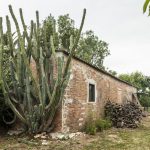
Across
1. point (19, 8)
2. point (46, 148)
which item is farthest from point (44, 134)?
point (19, 8)

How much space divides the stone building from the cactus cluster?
1.98 ft

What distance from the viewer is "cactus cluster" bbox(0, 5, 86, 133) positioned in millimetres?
8719

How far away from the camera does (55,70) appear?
965 centimetres

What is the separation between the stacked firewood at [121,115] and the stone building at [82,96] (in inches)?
18.4

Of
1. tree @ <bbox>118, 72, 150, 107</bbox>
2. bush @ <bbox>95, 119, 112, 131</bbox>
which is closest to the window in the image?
bush @ <bbox>95, 119, 112, 131</bbox>

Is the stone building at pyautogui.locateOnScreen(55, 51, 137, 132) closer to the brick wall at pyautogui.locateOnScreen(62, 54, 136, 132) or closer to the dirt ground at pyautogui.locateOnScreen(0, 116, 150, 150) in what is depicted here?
the brick wall at pyautogui.locateOnScreen(62, 54, 136, 132)

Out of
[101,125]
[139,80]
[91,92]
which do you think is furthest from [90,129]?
[139,80]

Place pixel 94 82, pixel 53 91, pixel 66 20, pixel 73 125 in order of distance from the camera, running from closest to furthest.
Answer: pixel 53 91 < pixel 73 125 < pixel 94 82 < pixel 66 20

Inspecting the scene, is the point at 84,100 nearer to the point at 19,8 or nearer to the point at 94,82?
the point at 94,82

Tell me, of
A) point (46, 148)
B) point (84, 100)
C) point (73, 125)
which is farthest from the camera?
point (84, 100)

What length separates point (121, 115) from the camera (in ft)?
45.9

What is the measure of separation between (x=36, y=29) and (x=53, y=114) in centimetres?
297

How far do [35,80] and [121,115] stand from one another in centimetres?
676

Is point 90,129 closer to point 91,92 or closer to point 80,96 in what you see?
point 80,96
